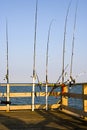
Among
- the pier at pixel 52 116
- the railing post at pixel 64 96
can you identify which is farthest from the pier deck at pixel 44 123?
the railing post at pixel 64 96

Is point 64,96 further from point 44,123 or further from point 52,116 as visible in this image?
point 44,123

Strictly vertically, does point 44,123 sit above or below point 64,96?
below

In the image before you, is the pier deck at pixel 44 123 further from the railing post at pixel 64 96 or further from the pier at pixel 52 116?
the railing post at pixel 64 96

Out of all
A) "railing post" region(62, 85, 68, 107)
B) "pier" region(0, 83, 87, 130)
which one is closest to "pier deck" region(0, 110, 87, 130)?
"pier" region(0, 83, 87, 130)

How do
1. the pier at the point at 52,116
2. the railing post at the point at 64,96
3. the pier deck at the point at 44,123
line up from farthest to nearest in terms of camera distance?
the railing post at the point at 64,96 → the pier at the point at 52,116 → the pier deck at the point at 44,123

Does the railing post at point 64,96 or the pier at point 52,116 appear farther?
the railing post at point 64,96

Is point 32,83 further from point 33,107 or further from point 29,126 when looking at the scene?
point 29,126

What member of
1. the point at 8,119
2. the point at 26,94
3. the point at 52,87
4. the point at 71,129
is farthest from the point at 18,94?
the point at 71,129

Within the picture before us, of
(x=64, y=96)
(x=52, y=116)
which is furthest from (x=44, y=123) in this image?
(x=64, y=96)

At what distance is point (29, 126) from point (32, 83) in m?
3.48

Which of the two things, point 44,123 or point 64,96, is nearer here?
point 44,123

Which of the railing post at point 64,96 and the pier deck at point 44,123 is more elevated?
the railing post at point 64,96

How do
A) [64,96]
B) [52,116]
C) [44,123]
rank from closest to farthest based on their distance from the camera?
[44,123] < [52,116] < [64,96]

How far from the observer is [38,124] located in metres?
7.91
